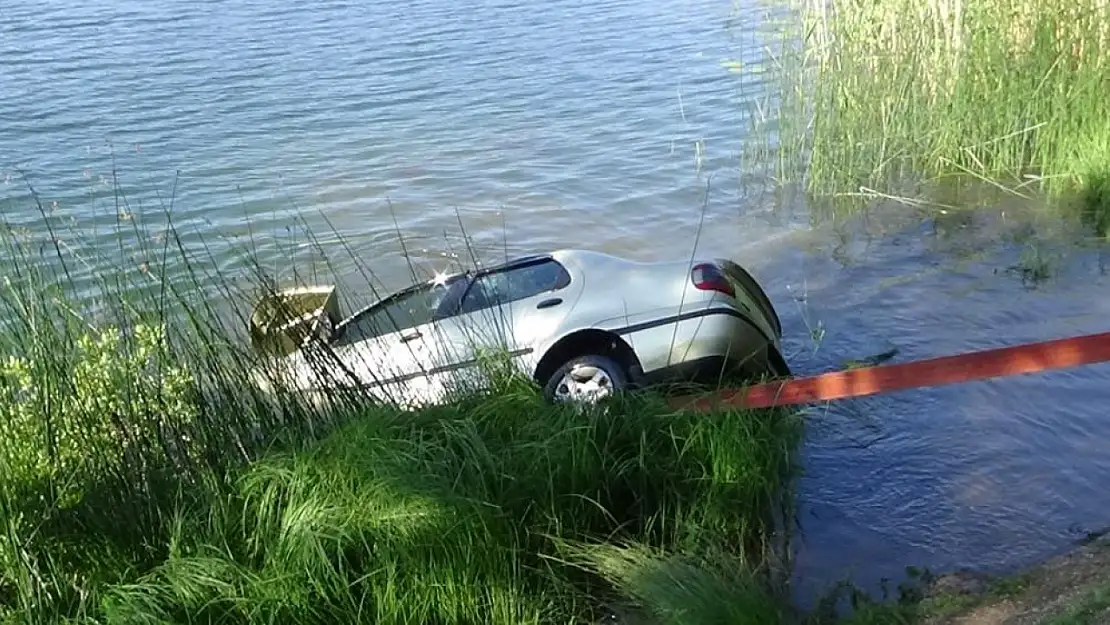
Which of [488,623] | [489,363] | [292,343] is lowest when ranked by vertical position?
[488,623]

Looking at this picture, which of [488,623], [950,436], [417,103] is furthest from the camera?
[417,103]

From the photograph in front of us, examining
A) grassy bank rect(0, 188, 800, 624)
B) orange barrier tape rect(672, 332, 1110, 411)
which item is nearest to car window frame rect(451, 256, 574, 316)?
grassy bank rect(0, 188, 800, 624)

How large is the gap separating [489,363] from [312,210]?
6.69 metres

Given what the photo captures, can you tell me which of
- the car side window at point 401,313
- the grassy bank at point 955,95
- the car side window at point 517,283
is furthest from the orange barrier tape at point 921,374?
the grassy bank at point 955,95

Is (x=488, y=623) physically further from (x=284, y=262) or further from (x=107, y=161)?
(x=107, y=161)

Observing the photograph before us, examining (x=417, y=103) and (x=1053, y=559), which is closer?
(x=1053, y=559)

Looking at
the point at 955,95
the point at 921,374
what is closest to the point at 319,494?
the point at 921,374

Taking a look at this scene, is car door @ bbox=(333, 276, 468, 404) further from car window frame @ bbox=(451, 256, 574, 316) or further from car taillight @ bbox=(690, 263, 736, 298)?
car taillight @ bbox=(690, 263, 736, 298)

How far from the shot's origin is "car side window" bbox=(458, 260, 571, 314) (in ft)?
21.1

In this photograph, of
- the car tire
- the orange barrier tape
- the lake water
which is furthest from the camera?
the car tire

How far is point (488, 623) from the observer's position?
4223 mm

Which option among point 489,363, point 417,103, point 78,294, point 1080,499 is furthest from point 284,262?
point 417,103

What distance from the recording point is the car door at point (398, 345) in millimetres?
5453

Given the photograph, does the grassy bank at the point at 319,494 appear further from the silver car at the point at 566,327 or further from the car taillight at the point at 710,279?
the car taillight at the point at 710,279
